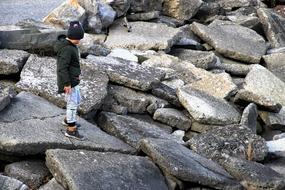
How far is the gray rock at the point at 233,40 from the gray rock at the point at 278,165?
3.81 meters

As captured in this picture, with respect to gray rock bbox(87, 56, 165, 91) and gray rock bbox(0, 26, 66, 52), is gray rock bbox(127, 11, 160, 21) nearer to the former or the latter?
gray rock bbox(87, 56, 165, 91)

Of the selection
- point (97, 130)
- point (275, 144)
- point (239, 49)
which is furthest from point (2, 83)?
point (239, 49)

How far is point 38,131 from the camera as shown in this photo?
584 centimetres

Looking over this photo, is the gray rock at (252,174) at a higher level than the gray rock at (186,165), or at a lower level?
lower

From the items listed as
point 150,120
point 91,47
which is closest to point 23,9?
point 91,47

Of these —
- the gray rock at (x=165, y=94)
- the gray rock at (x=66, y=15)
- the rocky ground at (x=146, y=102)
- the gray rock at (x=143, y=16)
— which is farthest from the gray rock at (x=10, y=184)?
the gray rock at (x=143, y=16)

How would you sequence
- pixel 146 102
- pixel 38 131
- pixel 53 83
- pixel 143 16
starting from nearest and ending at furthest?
pixel 38 131
pixel 53 83
pixel 146 102
pixel 143 16

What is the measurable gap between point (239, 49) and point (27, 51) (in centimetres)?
446

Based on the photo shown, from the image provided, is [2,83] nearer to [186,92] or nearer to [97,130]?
[97,130]

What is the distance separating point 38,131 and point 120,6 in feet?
18.8

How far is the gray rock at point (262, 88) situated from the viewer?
8.19 m

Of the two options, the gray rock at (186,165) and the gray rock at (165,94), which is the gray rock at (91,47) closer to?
the gray rock at (165,94)

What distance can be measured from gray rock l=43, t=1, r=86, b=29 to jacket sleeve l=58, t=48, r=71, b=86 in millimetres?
3811

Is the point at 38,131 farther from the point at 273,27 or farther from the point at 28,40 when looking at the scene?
the point at 273,27
